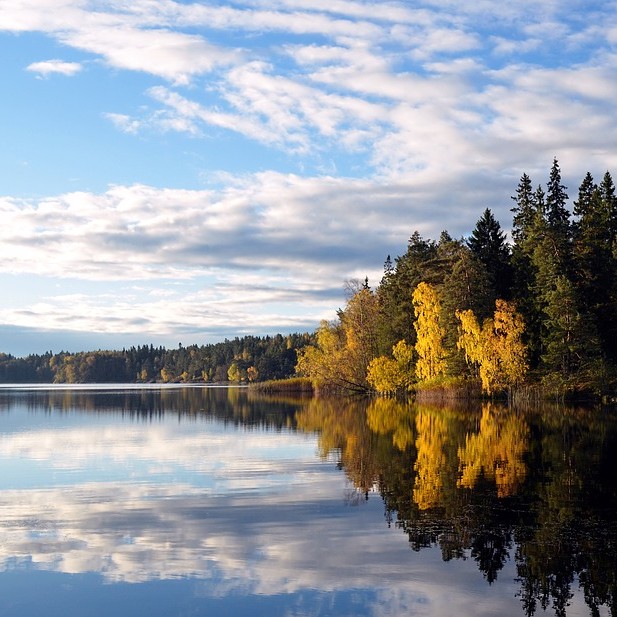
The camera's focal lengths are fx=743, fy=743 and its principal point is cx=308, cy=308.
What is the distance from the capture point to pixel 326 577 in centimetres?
1356

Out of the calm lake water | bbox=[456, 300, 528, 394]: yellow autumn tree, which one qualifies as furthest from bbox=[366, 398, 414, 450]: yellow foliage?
bbox=[456, 300, 528, 394]: yellow autumn tree

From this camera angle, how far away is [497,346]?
75250mm

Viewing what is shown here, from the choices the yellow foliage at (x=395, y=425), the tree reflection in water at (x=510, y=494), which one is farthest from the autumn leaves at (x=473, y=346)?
the tree reflection in water at (x=510, y=494)

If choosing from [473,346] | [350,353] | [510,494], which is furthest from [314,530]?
[350,353]

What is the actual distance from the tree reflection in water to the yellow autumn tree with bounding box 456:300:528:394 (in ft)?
97.0

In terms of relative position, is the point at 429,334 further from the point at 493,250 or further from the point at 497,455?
the point at 497,455

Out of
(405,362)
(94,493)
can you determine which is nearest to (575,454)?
(94,493)

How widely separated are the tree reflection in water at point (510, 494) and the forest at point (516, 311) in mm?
27129

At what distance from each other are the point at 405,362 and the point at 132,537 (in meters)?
81.3

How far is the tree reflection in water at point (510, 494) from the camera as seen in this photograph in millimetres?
13672

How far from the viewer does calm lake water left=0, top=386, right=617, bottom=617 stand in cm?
1243

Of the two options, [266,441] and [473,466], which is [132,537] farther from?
[266,441]

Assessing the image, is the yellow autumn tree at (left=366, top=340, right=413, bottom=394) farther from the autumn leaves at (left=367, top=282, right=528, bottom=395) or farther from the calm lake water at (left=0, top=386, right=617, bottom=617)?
the calm lake water at (left=0, top=386, right=617, bottom=617)

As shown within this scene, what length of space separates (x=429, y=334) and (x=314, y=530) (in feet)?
234
